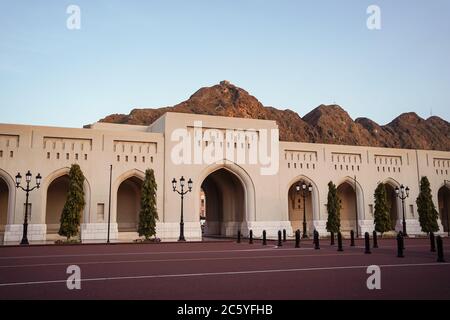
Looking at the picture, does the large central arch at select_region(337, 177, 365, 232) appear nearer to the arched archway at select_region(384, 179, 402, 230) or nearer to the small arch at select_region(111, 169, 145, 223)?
the arched archway at select_region(384, 179, 402, 230)

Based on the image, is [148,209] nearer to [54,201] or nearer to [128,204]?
Answer: [128,204]

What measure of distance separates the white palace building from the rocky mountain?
73.6 m

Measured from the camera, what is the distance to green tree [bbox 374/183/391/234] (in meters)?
33.2

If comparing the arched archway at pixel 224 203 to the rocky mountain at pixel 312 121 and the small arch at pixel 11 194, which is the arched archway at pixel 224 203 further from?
the rocky mountain at pixel 312 121

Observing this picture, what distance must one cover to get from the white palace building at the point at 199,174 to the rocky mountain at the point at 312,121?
73.6 metres

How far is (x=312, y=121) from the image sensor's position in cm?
12375

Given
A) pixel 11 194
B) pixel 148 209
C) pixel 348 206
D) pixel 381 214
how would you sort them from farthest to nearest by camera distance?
pixel 348 206 → pixel 381 214 → pixel 148 209 → pixel 11 194

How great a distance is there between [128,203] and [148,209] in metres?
7.03

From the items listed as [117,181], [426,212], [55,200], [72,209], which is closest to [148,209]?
[117,181]

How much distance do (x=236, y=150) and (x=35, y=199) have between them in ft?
46.8

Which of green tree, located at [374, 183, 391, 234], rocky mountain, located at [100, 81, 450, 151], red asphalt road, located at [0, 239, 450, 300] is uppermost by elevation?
rocky mountain, located at [100, 81, 450, 151]

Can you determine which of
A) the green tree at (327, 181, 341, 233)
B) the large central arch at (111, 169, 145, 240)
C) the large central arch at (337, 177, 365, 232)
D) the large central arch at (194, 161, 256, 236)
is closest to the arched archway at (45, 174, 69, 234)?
the large central arch at (111, 169, 145, 240)
